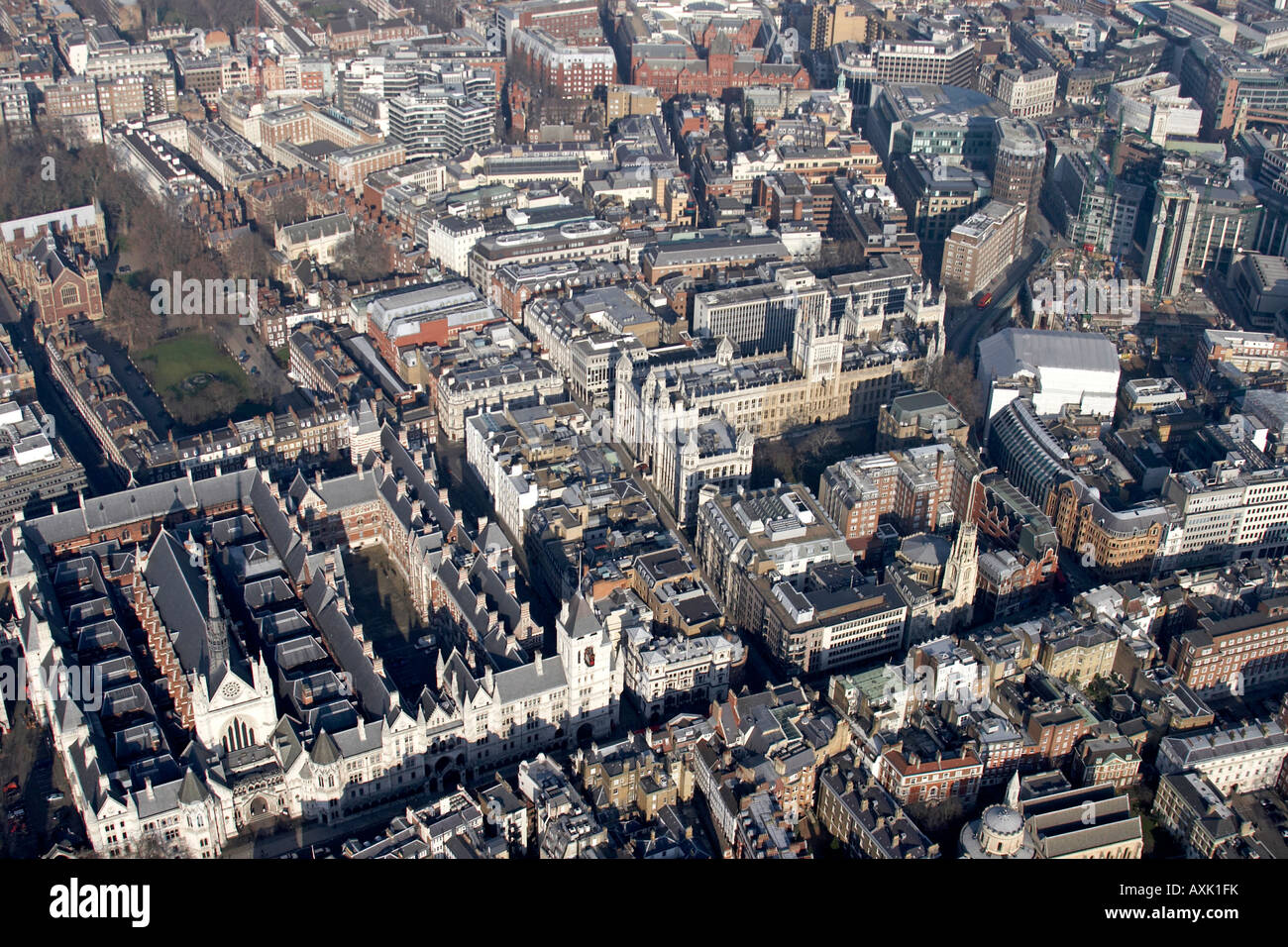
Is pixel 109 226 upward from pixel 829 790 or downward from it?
upward

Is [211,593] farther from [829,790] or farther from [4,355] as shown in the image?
Answer: [4,355]

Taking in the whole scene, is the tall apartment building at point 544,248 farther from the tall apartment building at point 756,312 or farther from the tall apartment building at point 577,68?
the tall apartment building at point 577,68

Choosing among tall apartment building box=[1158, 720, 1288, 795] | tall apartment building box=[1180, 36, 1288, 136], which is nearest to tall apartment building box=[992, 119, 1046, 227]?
tall apartment building box=[1180, 36, 1288, 136]

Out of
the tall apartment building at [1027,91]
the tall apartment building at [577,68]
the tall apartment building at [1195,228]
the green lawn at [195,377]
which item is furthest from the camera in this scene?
the tall apartment building at [577,68]

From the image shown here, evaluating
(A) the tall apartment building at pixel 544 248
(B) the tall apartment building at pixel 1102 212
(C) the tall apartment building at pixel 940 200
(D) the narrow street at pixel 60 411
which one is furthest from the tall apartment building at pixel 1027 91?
(D) the narrow street at pixel 60 411
